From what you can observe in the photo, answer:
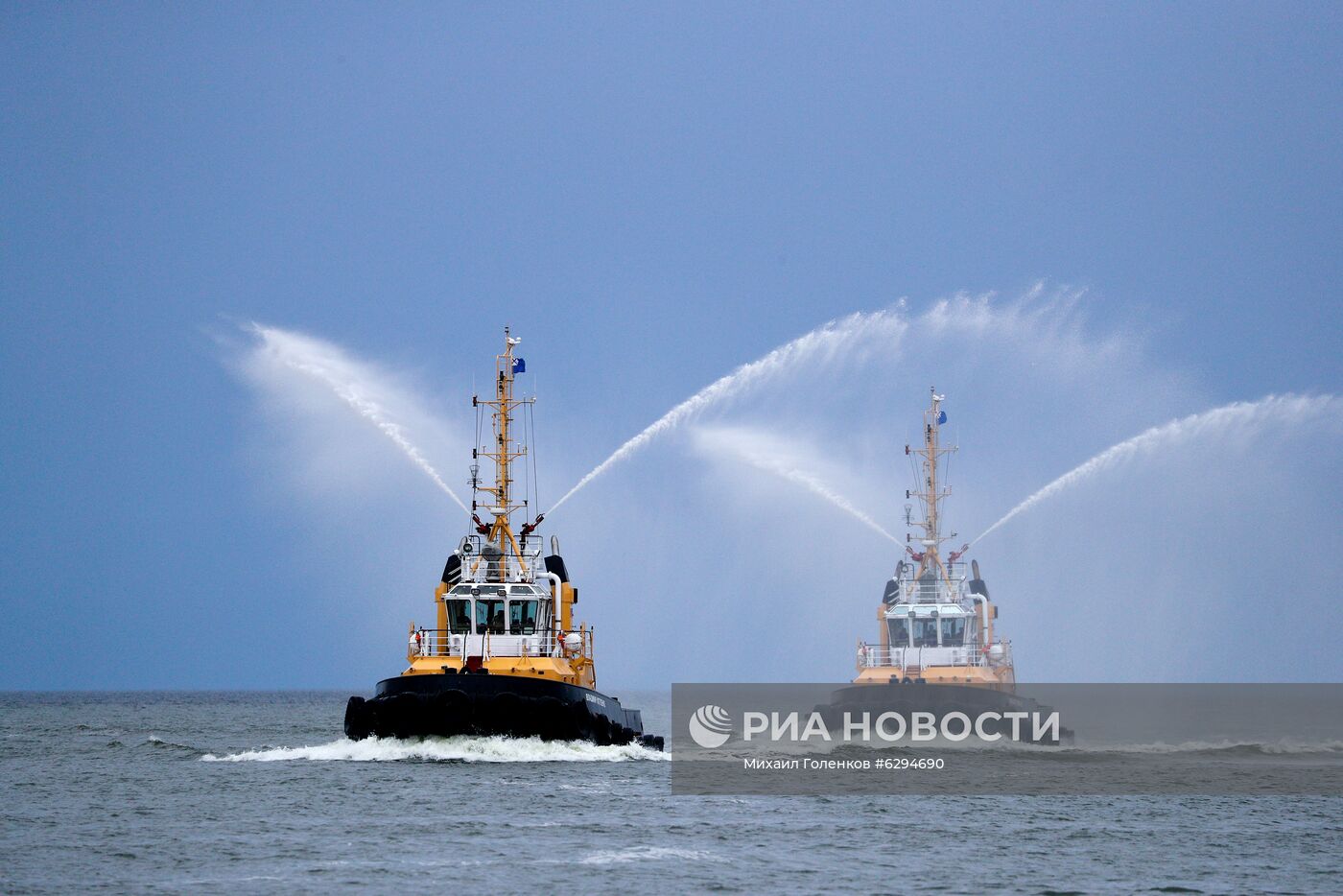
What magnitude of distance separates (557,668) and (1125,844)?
18.2 meters

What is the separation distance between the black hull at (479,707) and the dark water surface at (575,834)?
571 mm

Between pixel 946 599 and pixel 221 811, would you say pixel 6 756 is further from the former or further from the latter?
pixel 946 599

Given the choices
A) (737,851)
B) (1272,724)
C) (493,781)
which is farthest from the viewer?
(1272,724)

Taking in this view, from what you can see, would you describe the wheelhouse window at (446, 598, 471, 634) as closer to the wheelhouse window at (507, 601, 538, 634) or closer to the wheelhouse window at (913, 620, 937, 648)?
the wheelhouse window at (507, 601, 538, 634)

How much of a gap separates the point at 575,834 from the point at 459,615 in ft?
49.5

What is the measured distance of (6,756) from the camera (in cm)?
5234

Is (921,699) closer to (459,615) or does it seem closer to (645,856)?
(459,615)

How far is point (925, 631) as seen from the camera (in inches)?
2163

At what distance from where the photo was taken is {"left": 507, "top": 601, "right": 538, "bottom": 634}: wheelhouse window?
4359 centimetres

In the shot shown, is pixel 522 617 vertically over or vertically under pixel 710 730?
over

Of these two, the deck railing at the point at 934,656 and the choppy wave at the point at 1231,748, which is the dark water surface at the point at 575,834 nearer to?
the deck railing at the point at 934,656

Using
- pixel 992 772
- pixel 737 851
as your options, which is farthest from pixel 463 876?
pixel 992 772

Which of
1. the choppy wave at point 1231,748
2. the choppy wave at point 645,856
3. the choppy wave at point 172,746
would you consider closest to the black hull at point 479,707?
the choppy wave at point 645,856

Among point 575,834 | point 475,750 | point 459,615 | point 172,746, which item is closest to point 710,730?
point 172,746
